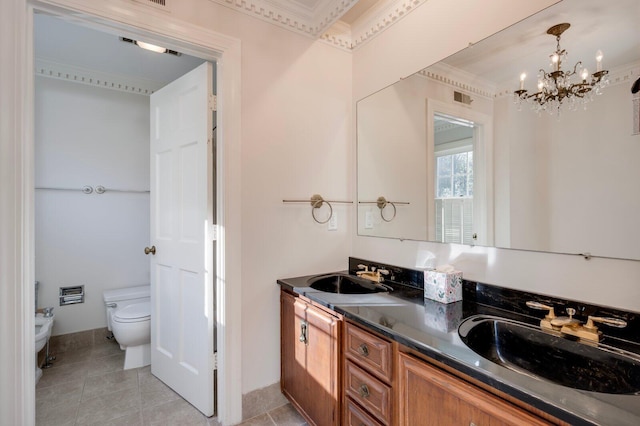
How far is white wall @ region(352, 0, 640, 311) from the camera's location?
1039 mm

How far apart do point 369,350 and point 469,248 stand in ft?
2.30

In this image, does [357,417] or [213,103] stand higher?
[213,103]

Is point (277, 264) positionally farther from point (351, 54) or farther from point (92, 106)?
point (92, 106)

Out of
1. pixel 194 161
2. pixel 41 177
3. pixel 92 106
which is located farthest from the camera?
pixel 92 106

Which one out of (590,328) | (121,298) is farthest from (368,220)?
(121,298)

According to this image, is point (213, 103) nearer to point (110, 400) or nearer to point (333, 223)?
point (333, 223)

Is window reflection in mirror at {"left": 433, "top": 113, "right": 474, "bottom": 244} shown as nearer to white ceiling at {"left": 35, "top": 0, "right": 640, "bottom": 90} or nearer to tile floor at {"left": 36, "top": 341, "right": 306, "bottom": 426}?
white ceiling at {"left": 35, "top": 0, "right": 640, "bottom": 90}

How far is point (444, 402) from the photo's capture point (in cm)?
90

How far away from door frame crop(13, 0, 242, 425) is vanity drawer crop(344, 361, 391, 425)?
0.72 meters

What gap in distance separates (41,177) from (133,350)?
1663mm

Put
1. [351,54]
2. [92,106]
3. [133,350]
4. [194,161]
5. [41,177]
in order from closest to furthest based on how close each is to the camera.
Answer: [194,161] < [351,54] < [133,350] < [41,177] < [92,106]

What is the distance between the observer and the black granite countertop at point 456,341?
62cm

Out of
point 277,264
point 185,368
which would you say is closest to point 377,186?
point 277,264

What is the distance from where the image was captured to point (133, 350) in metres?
2.35
